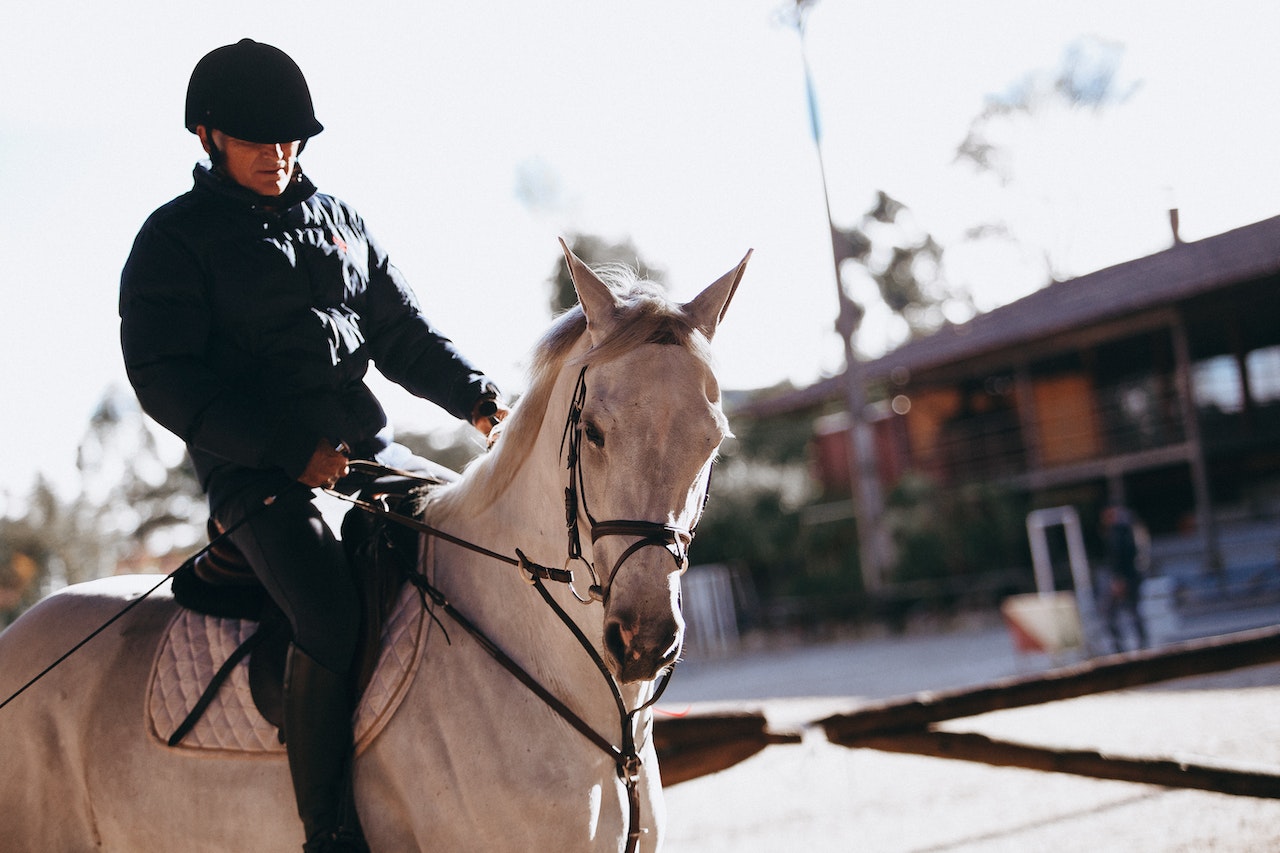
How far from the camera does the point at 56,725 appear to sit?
297 cm

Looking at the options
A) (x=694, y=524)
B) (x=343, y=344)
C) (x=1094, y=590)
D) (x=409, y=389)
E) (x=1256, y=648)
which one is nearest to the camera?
(x=694, y=524)

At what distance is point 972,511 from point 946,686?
1118 centimetres

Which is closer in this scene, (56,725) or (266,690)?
(266,690)

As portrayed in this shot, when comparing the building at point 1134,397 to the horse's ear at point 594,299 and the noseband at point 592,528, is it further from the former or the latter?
the noseband at point 592,528

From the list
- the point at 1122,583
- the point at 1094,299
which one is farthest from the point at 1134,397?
the point at 1122,583

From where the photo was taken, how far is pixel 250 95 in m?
2.80


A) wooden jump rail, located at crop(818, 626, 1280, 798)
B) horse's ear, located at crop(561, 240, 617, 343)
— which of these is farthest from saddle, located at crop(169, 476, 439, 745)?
wooden jump rail, located at crop(818, 626, 1280, 798)

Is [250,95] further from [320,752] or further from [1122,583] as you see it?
[1122,583]

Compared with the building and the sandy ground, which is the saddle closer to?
the sandy ground

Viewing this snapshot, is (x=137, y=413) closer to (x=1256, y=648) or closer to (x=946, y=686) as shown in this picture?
(x=946, y=686)

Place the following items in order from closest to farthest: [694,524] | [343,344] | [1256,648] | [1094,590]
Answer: [694,524] < [343,344] < [1256,648] < [1094,590]

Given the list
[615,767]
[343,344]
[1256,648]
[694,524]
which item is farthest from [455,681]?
[1256,648]

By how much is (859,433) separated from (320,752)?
20.9 m

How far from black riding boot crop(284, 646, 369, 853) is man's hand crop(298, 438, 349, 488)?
1.41 feet
